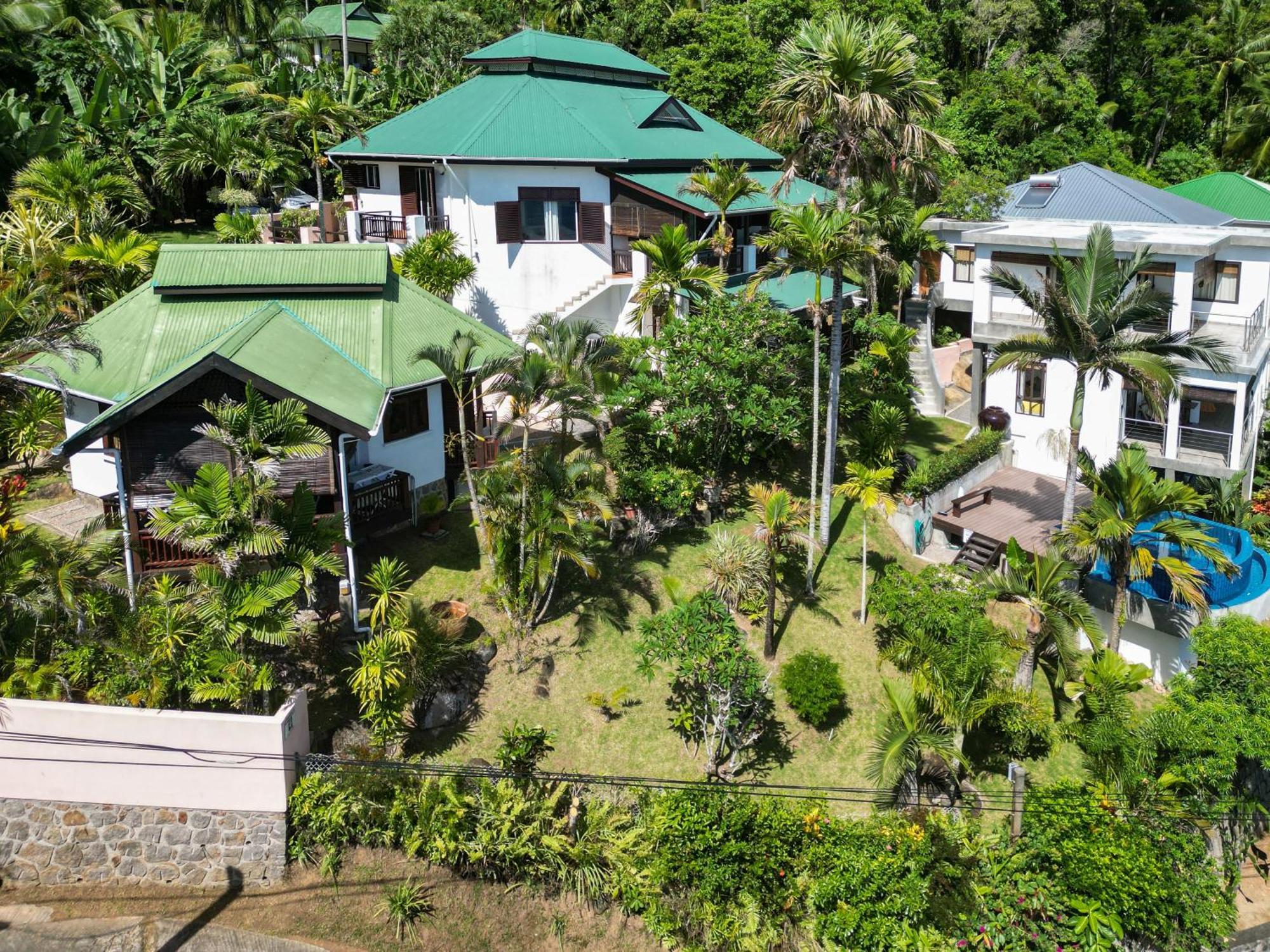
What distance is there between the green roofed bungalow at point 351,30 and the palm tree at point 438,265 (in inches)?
1670

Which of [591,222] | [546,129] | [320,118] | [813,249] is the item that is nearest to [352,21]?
[320,118]

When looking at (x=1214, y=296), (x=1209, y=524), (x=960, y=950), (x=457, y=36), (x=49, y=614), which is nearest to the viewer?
(x=960, y=950)

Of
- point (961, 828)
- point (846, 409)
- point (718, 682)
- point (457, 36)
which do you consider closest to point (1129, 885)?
point (961, 828)

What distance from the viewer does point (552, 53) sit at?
36.6 metres

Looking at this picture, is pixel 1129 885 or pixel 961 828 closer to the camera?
pixel 1129 885

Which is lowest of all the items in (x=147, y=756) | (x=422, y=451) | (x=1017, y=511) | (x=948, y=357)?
(x=1017, y=511)

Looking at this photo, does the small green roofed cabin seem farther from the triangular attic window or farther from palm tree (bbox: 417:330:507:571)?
the triangular attic window

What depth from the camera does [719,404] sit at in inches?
1032

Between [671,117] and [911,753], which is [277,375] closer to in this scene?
[911,753]

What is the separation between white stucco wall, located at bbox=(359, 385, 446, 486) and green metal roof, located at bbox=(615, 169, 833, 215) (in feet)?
35.6

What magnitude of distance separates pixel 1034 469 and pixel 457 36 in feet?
114

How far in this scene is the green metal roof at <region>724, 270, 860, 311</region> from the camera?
32750 millimetres

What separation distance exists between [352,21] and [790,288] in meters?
50.5

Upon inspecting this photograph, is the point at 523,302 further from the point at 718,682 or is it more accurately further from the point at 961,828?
the point at 961,828
